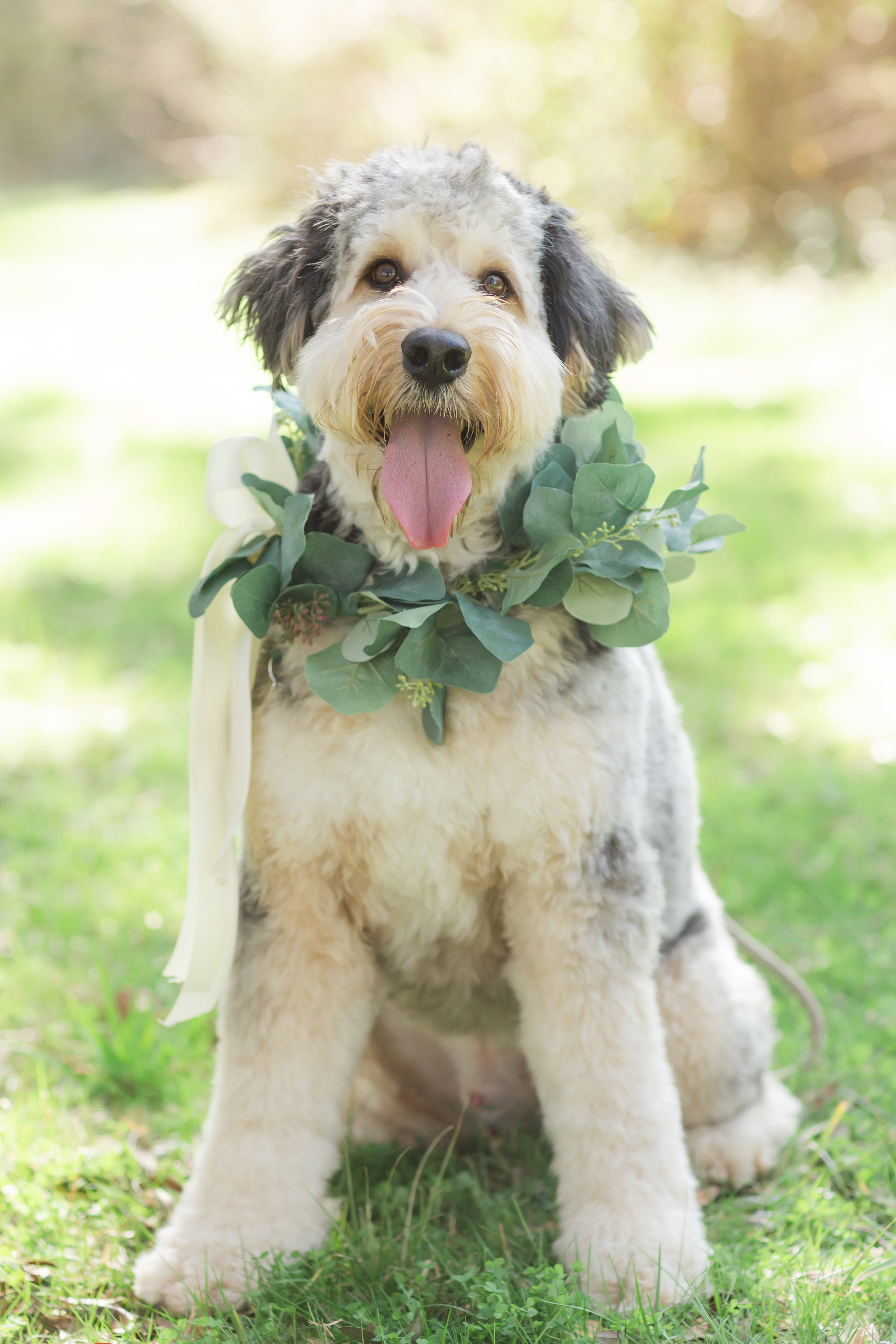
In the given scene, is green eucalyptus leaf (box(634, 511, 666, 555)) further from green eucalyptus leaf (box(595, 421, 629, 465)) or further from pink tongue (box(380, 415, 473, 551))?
pink tongue (box(380, 415, 473, 551))

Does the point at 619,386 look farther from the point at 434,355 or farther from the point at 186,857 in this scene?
the point at 434,355

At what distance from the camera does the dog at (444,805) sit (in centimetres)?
235

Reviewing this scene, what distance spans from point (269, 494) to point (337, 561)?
263 mm

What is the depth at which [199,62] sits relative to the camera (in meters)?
20.1

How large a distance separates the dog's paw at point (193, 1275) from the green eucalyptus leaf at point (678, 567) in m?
1.66

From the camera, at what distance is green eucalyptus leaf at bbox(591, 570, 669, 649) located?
2.46m

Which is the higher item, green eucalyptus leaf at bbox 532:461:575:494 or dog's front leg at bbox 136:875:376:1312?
green eucalyptus leaf at bbox 532:461:575:494

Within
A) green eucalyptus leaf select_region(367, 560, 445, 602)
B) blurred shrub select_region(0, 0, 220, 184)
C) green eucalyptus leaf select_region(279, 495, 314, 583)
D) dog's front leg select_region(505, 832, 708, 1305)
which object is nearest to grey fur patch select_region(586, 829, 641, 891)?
dog's front leg select_region(505, 832, 708, 1305)

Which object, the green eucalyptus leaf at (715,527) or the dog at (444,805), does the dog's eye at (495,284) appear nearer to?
the dog at (444,805)

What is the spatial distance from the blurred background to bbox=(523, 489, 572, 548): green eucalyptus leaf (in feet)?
2.28

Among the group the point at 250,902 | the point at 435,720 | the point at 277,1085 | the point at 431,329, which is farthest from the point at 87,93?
the point at 277,1085

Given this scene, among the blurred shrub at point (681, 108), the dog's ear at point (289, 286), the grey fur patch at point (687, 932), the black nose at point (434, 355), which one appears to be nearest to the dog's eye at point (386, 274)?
the dog's ear at point (289, 286)

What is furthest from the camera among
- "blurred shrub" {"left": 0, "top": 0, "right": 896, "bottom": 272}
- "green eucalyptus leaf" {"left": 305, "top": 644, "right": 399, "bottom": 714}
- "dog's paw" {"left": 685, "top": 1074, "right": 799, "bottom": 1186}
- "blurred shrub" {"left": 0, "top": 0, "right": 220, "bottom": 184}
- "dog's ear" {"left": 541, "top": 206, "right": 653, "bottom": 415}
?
"blurred shrub" {"left": 0, "top": 0, "right": 220, "bottom": 184}

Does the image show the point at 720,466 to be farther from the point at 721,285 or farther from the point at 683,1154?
the point at 683,1154
